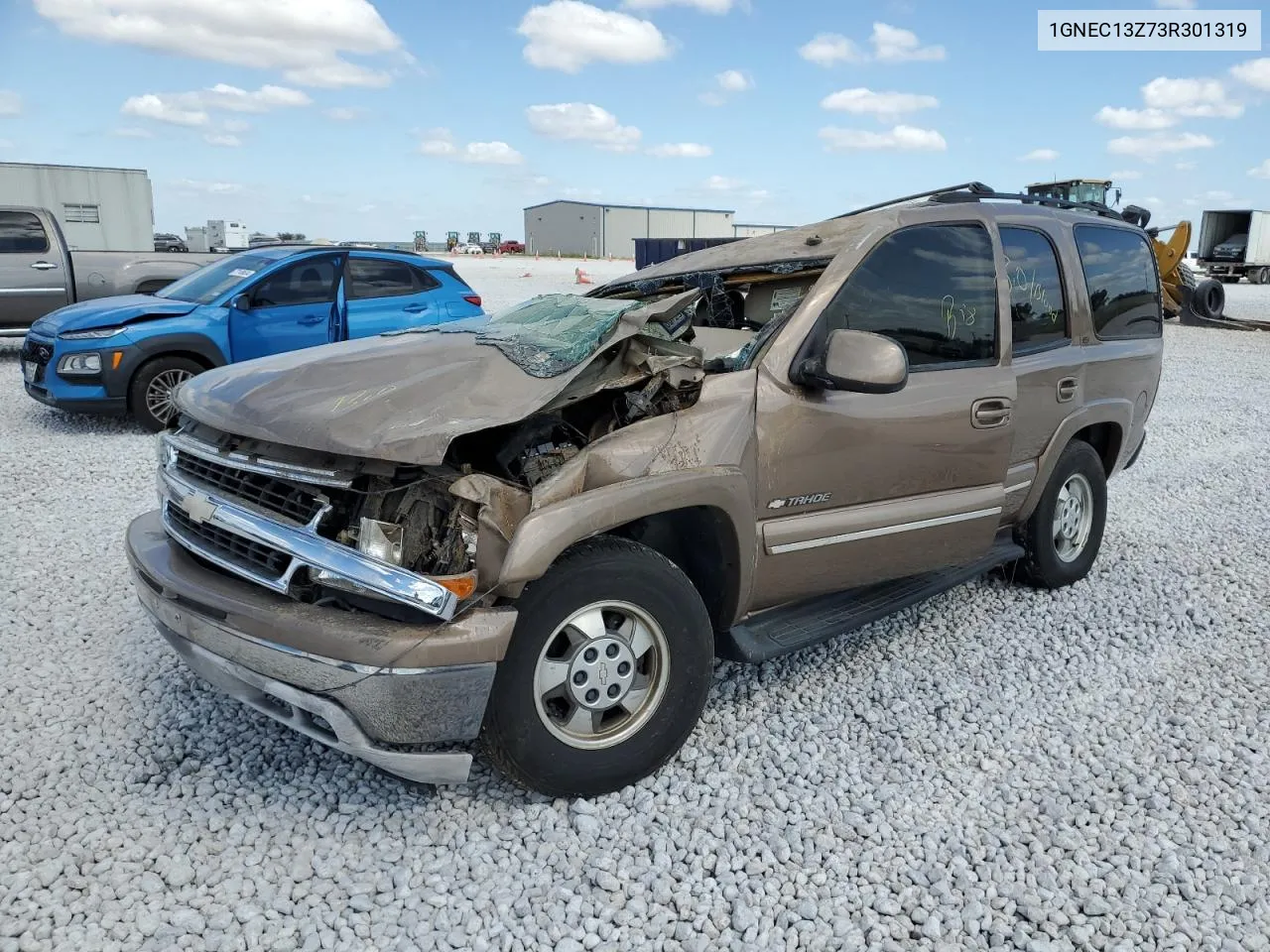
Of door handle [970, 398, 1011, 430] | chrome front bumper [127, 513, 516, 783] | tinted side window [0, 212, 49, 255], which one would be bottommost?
chrome front bumper [127, 513, 516, 783]

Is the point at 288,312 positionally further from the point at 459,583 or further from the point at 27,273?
the point at 459,583

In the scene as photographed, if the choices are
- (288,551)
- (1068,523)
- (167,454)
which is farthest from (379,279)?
(288,551)

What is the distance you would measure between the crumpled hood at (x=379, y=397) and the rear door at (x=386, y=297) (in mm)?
5181

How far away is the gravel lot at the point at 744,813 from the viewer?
239 cm

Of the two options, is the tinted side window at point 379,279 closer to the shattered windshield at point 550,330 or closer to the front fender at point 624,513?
the shattered windshield at point 550,330

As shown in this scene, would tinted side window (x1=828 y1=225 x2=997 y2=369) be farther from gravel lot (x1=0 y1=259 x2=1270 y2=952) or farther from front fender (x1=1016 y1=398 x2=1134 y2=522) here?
gravel lot (x1=0 y1=259 x2=1270 y2=952)

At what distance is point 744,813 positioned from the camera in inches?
112

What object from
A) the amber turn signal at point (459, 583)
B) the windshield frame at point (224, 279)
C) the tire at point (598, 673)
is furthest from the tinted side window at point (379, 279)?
the amber turn signal at point (459, 583)

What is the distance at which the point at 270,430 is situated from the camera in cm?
273

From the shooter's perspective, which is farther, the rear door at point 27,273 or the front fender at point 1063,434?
the rear door at point 27,273

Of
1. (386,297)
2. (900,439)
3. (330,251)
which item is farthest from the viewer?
(386,297)

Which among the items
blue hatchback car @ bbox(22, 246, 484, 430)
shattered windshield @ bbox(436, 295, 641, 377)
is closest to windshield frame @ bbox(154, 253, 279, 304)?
blue hatchback car @ bbox(22, 246, 484, 430)

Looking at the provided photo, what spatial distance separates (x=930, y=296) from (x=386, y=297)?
20.2 ft

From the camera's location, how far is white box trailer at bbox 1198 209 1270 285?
107 ft
